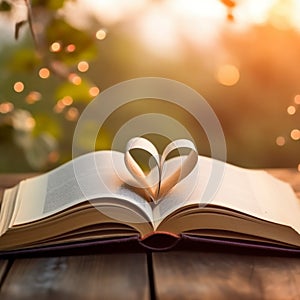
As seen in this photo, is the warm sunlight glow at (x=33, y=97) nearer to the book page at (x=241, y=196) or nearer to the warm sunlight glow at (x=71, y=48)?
the warm sunlight glow at (x=71, y=48)

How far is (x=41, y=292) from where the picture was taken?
0.95 metres

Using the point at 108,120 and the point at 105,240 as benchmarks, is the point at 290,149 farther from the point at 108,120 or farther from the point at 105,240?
→ the point at 105,240

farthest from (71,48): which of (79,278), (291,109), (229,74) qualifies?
(79,278)

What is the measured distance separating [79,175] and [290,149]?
101cm

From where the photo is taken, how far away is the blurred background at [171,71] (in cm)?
191

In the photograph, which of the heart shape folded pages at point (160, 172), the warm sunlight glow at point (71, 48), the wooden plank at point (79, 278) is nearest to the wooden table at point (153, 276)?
the wooden plank at point (79, 278)

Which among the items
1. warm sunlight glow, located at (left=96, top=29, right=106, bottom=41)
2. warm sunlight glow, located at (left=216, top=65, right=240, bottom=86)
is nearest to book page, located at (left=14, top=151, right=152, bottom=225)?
warm sunlight glow, located at (left=96, top=29, right=106, bottom=41)

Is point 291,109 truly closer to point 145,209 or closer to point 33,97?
point 33,97

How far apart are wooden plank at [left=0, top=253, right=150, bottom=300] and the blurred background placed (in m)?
0.86

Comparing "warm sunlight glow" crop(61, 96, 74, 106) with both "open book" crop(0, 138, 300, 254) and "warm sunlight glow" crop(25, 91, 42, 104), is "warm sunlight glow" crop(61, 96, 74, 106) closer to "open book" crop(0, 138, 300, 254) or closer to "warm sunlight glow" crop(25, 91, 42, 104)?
"warm sunlight glow" crop(25, 91, 42, 104)

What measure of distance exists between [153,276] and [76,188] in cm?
22

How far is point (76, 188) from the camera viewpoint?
1132 mm

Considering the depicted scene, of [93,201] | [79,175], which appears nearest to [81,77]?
[79,175]

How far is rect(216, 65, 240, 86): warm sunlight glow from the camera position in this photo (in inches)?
77.7
